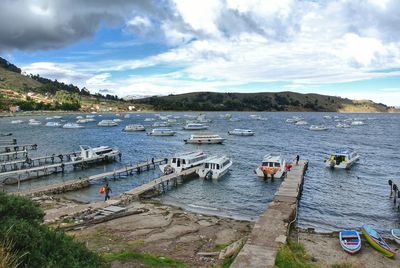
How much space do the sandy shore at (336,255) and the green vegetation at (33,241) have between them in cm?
1441

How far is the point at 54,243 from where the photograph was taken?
13.4 meters

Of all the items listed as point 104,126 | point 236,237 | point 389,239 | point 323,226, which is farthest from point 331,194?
point 104,126

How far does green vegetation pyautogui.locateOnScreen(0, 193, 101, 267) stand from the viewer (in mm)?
11477

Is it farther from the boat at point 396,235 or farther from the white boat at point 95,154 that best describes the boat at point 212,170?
the boat at point 396,235

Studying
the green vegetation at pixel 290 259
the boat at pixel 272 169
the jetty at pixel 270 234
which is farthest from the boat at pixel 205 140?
the green vegetation at pixel 290 259

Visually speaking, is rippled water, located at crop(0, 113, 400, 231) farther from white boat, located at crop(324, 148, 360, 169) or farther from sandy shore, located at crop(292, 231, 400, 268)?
sandy shore, located at crop(292, 231, 400, 268)

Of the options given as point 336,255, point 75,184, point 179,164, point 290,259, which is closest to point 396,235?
point 336,255

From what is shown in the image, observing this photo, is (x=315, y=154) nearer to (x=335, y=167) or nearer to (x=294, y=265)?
(x=335, y=167)

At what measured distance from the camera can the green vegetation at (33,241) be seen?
1148cm

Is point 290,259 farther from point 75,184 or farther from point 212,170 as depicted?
point 75,184

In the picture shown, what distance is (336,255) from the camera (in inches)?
914

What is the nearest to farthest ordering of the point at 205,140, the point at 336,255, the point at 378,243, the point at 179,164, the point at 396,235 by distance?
the point at 336,255 → the point at 378,243 → the point at 396,235 → the point at 179,164 → the point at 205,140

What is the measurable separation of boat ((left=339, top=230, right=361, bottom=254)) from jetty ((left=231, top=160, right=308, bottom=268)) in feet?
12.4

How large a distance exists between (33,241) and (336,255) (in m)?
18.9
